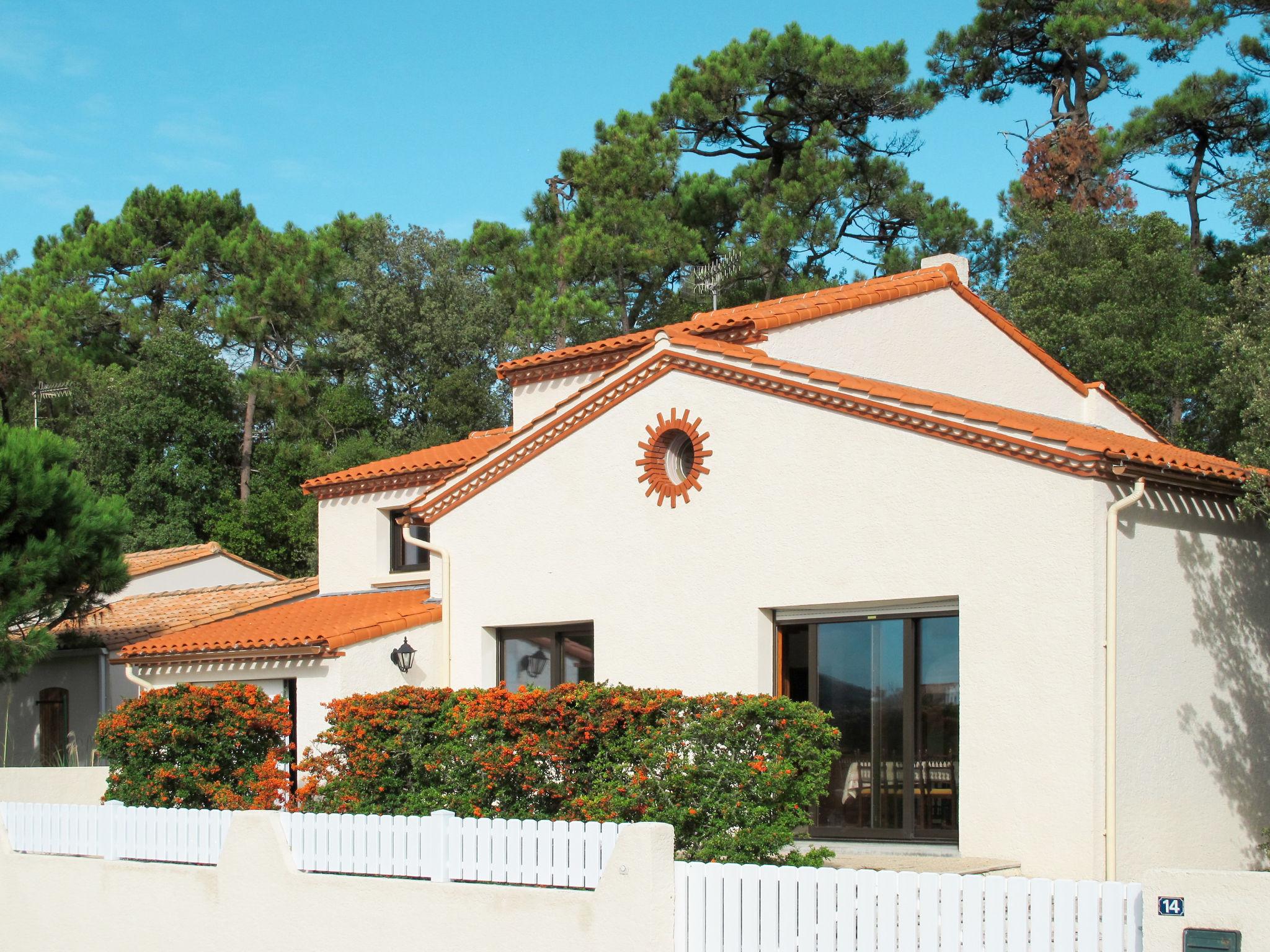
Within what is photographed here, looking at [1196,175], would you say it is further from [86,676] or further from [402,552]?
[86,676]

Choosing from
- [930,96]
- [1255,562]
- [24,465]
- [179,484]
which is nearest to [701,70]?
[930,96]

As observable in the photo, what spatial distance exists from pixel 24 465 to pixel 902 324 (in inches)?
517

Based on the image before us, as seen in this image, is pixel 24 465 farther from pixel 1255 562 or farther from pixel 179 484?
pixel 179 484

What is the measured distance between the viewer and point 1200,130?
3344 centimetres

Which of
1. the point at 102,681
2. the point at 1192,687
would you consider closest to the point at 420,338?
the point at 102,681

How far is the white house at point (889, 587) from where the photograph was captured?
12.4m

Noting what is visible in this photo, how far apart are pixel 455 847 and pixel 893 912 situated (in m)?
4.10

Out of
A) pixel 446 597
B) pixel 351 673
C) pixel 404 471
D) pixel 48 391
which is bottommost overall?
pixel 351 673

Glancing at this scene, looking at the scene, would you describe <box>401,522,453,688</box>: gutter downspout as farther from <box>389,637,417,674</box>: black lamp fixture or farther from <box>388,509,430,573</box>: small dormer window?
<box>388,509,430,573</box>: small dormer window

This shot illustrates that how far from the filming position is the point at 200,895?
1283 centimetres

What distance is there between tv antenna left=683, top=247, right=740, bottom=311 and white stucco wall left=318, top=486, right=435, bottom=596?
5864 mm

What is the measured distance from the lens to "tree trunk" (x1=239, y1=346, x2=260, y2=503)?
4472cm

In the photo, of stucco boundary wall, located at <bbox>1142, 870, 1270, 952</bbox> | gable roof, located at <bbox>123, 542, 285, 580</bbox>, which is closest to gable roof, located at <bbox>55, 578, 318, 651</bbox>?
gable roof, located at <bbox>123, 542, 285, 580</bbox>

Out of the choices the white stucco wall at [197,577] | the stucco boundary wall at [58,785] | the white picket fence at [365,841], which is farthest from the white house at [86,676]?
the white picket fence at [365,841]
